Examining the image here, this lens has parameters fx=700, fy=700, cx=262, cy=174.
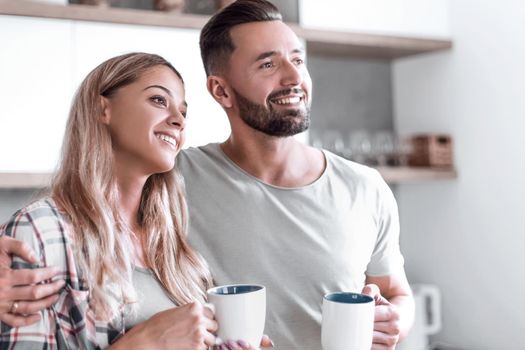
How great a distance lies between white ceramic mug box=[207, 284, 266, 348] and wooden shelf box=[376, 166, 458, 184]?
163 cm

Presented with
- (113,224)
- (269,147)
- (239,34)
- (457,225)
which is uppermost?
(239,34)

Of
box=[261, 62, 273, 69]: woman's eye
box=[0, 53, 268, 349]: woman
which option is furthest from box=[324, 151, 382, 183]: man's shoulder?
box=[0, 53, 268, 349]: woman

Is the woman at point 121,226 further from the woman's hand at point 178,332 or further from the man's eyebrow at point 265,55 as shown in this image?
the man's eyebrow at point 265,55

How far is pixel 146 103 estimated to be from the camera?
1.29 metres

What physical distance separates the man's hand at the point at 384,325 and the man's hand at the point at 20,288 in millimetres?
595

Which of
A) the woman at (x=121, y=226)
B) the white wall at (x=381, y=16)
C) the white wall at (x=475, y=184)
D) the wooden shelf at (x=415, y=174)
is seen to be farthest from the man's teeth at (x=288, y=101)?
the white wall at (x=475, y=184)

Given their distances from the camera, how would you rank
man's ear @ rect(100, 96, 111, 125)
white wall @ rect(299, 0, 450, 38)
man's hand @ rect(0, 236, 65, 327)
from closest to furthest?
man's hand @ rect(0, 236, 65, 327), man's ear @ rect(100, 96, 111, 125), white wall @ rect(299, 0, 450, 38)

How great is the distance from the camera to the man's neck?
154cm

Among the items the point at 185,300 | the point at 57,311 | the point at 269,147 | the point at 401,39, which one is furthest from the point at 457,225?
the point at 57,311

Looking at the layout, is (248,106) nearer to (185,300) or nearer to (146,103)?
(146,103)

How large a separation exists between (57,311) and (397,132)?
2.24 m

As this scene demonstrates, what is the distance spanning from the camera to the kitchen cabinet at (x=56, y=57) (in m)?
2.08

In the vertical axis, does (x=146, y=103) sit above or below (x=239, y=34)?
below

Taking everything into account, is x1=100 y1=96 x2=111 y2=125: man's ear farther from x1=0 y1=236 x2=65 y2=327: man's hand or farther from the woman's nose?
x1=0 y1=236 x2=65 y2=327: man's hand
